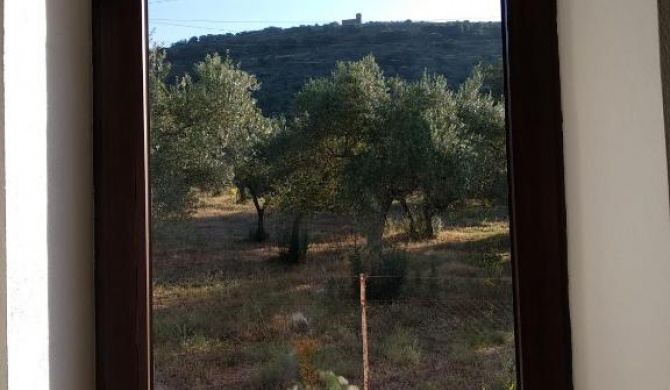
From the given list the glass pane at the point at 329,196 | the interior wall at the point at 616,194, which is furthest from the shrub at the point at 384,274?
the interior wall at the point at 616,194

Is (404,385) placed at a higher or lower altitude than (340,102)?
lower

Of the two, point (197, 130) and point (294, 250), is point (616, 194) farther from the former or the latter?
point (197, 130)

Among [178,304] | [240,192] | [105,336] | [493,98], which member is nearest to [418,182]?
[493,98]

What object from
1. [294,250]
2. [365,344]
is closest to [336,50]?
[294,250]

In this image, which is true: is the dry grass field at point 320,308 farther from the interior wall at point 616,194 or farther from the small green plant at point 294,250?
the interior wall at point 616,194

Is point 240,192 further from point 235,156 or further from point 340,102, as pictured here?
point 340,102

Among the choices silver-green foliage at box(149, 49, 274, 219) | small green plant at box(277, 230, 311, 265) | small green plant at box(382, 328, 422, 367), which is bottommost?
small green plant at box(382, 328, 422, 367)

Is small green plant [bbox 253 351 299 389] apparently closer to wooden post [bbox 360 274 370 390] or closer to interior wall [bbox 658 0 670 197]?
wooden post [bbox 360 274 370 390]

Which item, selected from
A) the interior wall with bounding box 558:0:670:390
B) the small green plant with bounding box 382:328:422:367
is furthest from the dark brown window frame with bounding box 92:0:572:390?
the small green plant with bounding box 382:328:422:367
